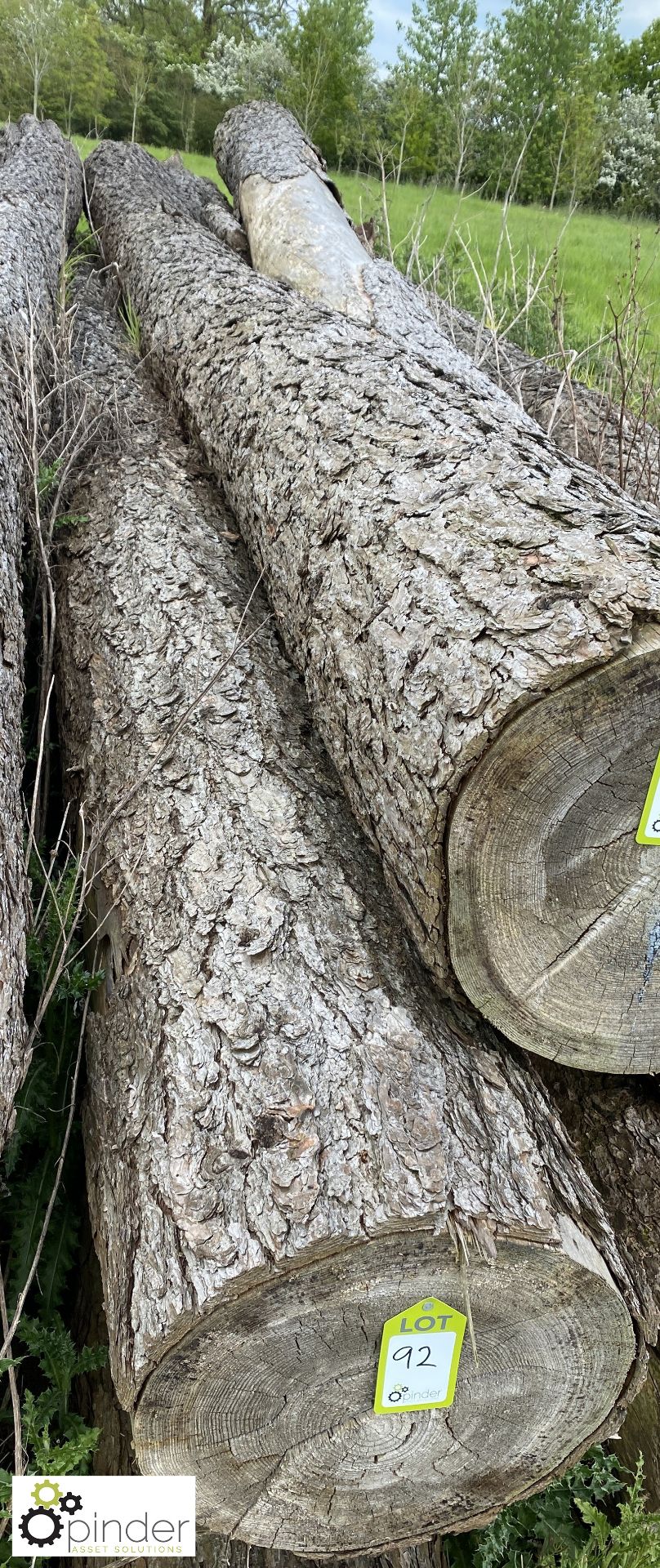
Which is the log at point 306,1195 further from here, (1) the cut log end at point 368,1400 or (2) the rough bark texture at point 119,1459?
(2) the rough bark texture at point 119,1459

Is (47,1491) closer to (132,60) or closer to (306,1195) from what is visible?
(306,1195)

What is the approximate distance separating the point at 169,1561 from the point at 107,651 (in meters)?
1.84

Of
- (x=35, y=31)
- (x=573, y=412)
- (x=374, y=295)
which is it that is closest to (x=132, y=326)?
(x=374, y=295)

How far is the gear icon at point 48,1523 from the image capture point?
133cm

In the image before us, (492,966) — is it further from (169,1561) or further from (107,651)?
(107,651)

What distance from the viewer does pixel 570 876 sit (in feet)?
4.68

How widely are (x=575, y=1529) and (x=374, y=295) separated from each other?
161 inches

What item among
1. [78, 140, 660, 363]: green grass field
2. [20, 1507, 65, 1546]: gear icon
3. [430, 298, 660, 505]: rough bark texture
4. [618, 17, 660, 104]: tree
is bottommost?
[20, 1507, 65, 1546]: gear icon

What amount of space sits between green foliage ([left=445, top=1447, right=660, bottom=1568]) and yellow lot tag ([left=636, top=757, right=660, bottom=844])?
1131 millimetres

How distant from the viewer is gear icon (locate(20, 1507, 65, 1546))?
1331mm

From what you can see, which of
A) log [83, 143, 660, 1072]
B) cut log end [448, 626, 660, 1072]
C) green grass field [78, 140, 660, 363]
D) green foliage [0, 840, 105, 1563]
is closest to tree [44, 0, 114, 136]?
green grass field [78, 140, 660, 363]

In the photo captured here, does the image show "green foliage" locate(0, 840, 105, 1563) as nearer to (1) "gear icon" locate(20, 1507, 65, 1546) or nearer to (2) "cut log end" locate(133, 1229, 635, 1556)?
(1) "gear icon" locate(20, 1507, 65, 1546)

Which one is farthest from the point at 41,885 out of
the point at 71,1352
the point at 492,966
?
the point at 492,966

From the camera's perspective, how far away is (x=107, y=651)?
7.48ft
